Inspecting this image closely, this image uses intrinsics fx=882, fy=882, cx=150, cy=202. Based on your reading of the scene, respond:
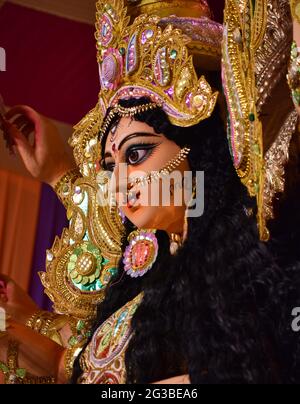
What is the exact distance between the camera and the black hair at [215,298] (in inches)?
66.8

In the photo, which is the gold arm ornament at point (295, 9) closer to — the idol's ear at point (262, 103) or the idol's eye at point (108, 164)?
the idol's ear at point (262, 103)

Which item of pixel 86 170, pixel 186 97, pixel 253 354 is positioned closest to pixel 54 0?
pixel 86 170

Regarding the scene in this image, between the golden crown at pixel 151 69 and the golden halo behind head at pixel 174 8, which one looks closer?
the golden crown at pixel 151 69

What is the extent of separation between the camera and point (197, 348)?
1.73 metres

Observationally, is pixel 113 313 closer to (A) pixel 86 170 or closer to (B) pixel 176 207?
(B) pixel 176 207

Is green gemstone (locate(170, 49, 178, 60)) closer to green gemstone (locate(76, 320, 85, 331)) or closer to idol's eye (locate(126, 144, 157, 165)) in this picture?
idol's eye (locate(126, 144, 157, 165))

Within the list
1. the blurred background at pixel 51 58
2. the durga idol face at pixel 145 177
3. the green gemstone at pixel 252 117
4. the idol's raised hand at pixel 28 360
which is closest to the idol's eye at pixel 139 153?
the durga idol face at pixel 145 177

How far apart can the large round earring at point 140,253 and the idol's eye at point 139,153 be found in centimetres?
22

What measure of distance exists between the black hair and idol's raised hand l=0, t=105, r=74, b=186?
51 centimetres

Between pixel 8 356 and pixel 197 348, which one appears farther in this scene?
pixel 8 356

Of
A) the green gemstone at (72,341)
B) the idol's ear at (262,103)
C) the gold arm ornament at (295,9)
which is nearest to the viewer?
the gold arm ornament at (295,9)
